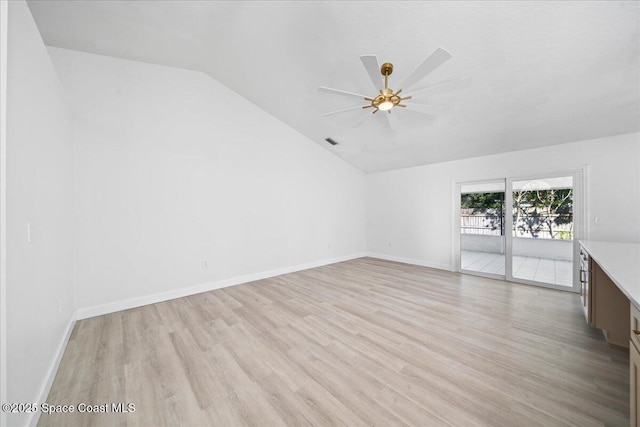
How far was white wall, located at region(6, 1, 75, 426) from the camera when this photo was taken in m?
1.36

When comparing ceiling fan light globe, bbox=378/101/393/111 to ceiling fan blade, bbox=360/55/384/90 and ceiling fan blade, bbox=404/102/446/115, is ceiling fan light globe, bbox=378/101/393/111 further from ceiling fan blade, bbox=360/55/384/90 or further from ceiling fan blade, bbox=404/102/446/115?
ceiling fan blade, bbox=404/102/446/115

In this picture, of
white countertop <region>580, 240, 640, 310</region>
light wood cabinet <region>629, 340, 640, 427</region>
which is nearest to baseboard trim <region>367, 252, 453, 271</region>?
white countertop <region>580, 240, 640, 310</region>

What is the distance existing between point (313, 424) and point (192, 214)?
11.3ft

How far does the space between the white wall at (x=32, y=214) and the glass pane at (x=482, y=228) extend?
5994mm

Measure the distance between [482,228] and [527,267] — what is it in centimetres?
99

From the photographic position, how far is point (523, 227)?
4.23 metres

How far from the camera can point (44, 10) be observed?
249cm

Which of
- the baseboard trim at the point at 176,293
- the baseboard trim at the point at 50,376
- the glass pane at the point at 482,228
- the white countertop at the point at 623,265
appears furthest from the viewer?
the glass pane at the point at 482,228

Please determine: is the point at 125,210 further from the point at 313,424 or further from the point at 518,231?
the point at 518,231

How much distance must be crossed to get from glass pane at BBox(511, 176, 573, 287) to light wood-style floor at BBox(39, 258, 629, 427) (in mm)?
716

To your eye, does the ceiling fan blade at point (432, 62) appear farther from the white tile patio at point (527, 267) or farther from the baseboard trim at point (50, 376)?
the white tile patio at point (527, 267)

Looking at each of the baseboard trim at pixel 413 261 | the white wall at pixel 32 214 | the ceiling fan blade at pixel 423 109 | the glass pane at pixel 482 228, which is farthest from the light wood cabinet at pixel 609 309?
the white wall at pixel 32 214

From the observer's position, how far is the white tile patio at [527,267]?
12.8ft

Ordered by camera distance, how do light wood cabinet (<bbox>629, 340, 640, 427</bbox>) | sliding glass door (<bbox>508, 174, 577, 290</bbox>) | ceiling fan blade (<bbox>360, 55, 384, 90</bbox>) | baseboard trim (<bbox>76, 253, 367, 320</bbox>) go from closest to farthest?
light wood cabinet (<bbox>629, 340, 640, 427</bbox>) < ceiling fan blade (<bbox>360, 55, 384, 90</bbox>) < baseboard trim (<bbox>76, 253, 367, 320</bbox>) < sliding glass door (<bbox>508, 174, 577, 290</bbox>)
